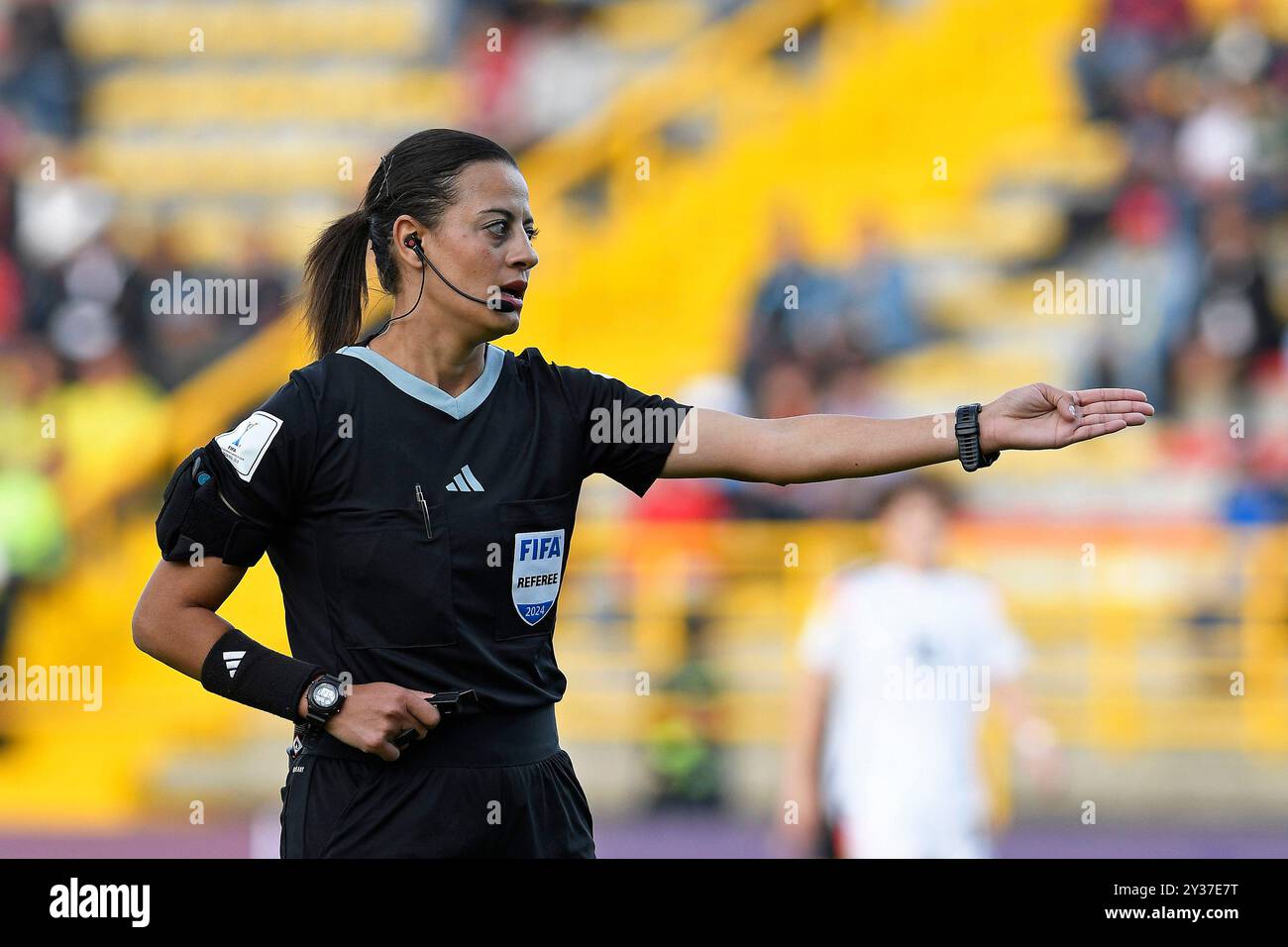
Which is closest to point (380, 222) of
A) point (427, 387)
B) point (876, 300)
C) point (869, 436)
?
point (427, 387)

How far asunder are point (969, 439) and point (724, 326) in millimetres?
8213

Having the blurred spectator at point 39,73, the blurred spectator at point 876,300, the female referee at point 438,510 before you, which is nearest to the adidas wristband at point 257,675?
the female referee at point 438,510

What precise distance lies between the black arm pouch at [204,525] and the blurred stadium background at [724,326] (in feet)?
14.2

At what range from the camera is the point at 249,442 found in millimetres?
2848

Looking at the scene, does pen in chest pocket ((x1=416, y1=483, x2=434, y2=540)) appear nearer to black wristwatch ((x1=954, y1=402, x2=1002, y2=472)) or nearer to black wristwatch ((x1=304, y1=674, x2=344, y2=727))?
black wristwatch ((x1=304, y1=674, x2=344, y2=727))

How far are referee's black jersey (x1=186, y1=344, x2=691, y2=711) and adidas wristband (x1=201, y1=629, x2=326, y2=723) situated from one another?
70 millimetres

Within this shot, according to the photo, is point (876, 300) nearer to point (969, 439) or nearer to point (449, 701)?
point (969, 439)

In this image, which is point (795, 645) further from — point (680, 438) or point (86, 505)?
point (680, 438)

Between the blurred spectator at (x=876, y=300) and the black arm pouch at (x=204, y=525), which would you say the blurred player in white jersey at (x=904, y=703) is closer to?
the black arm pouch at (x=204, y=525)

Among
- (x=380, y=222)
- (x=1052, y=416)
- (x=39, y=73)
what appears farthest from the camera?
(x=39, y=73)

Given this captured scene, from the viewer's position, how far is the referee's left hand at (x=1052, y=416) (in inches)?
117

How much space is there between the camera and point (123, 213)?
38.3ft

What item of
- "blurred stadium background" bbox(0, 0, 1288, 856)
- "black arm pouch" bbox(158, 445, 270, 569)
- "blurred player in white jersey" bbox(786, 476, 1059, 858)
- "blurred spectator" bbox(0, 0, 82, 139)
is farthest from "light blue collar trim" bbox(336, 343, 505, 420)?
"blurred spectator" bbox(0, 0, 82, 139)

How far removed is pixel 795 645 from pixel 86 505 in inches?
171
